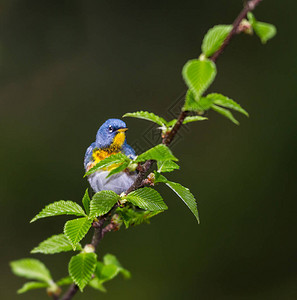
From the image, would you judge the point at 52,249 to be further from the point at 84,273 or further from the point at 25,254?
the point at 25,254

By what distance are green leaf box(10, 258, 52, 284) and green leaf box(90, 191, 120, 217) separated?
465 millimetres

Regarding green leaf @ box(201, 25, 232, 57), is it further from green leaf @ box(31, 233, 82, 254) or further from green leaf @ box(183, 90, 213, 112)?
green leaf @ box(31, 233, 82, 254)

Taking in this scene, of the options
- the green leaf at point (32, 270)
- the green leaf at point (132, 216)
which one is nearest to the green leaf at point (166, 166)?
the green leaf at point (132, 216)

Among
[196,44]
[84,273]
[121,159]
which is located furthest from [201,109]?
[196,44]

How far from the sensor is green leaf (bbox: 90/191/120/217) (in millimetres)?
1140

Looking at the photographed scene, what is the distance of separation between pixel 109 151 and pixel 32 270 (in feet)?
2.53

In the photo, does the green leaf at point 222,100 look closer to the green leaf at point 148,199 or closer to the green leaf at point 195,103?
the green leaf at point 195,103

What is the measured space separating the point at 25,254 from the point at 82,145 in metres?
1.17

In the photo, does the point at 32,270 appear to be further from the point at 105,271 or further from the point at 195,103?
the point at 195,103

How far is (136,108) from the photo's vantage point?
4.17 metres

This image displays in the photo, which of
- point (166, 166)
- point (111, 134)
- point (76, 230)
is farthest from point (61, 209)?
point (111, 134)

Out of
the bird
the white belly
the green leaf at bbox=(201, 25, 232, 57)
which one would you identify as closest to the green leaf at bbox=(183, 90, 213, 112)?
the green leaf at bbox=(201, 25, 232, 57)

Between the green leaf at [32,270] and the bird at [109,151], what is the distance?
0.64m

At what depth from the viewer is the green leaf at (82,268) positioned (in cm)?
115
